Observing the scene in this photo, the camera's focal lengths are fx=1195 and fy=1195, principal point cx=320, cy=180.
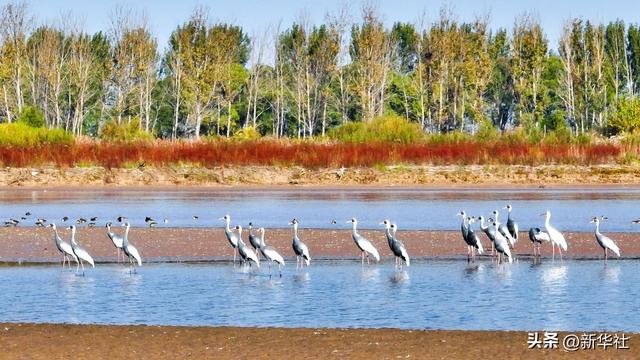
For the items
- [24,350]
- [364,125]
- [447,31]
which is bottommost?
[24,350]

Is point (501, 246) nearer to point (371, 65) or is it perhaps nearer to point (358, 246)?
point (358, 246)

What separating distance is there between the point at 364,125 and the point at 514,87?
30.6 meters

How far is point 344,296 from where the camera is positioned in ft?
53.5

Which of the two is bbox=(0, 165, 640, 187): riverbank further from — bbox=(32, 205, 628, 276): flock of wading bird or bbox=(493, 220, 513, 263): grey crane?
bbox=(493, 220, 513, 263): grey crane

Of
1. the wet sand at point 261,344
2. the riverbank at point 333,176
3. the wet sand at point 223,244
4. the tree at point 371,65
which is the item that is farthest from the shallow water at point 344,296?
the tree at point 371,65

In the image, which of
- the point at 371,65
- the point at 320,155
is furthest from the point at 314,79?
the point at 320,155

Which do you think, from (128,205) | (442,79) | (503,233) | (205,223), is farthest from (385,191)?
(442,79)

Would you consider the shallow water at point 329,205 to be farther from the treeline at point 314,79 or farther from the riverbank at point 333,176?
the treeline at point 314,79

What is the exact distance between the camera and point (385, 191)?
45.1m

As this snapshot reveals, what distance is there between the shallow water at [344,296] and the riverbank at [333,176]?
2890 cm

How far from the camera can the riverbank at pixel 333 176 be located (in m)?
49.6

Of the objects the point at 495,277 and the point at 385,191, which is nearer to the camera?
the point at 495,277

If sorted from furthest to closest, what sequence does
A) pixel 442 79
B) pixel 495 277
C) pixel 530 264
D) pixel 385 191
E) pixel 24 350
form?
pixel 442 79 → pixel 385 191 → pixel 530 264 → pixel 495 277 → pixel 24 350

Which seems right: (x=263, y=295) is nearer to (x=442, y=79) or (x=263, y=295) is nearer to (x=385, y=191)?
(x=385, y=191)
